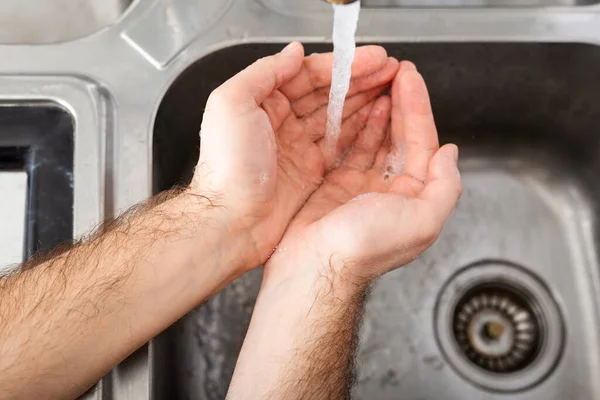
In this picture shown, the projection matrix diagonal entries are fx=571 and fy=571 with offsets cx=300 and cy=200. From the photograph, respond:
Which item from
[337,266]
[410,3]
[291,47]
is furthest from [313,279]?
[410,3]

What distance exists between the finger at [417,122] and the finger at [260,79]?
129 millimetres

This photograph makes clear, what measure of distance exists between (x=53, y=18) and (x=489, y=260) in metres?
0.69

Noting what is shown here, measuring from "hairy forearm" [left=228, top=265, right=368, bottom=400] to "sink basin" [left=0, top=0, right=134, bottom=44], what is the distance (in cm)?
43

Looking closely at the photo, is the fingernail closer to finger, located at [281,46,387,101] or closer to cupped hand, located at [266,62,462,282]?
finger, located at [281,46,387,101]

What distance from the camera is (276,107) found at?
666 millimetres

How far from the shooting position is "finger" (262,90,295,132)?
0.66 meters

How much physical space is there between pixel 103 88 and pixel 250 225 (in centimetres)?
23

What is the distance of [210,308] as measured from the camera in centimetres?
78

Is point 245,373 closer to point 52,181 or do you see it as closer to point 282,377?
point 282,377

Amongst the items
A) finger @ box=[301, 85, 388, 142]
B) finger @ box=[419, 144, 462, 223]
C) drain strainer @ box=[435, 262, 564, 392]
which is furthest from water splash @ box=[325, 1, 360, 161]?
drain strainer @ box=[435, 262, 564, 392]

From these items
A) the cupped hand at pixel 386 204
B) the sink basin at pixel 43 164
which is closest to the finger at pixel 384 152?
the cupped hand at pixel 386 204

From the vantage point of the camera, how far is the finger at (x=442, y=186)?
2.04ft

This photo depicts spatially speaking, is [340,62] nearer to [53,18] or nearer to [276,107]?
[276,107]

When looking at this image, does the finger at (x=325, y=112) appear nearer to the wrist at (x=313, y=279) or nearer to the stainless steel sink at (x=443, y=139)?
the stainless steel sink at (x=443, y=139)
